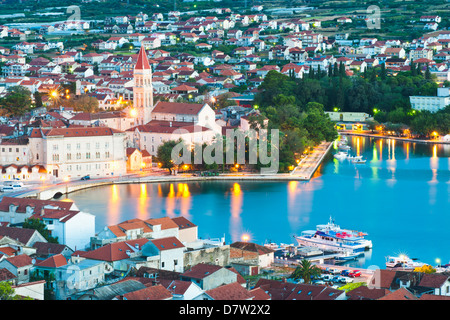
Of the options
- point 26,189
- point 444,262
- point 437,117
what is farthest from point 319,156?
point 444,262

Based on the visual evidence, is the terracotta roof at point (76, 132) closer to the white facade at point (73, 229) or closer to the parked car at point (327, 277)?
the white facade at point (73, 229)

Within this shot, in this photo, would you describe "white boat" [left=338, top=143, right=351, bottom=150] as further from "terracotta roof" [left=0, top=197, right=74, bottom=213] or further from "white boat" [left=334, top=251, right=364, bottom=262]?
"terracotta roof" [left=0, top=197, right=74, bottom=213]

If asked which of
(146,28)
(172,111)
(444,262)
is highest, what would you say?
(146,28)

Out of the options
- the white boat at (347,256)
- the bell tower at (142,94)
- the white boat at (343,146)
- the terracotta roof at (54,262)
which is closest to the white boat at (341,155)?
the white boat at (343,146)

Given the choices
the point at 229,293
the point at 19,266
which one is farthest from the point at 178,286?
the point at 19,266

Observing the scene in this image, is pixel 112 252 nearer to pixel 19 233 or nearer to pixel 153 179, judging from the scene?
pixel 19 233

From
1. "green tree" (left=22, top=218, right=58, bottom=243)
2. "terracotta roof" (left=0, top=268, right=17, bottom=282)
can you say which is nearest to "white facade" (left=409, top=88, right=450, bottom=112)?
"green tree" (left=22, top=218, right=58, bottom=243)

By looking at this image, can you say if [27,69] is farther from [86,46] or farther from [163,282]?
[163,282]
